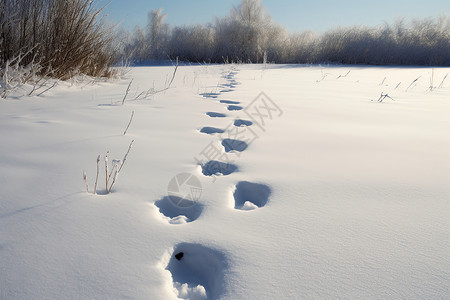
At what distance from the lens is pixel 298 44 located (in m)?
9.12

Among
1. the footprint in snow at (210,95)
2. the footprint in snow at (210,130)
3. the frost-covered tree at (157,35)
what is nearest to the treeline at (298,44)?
the frost-covered tree at (157,35)

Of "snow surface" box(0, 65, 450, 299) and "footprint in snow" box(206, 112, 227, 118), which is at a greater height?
"footprint in snow" box(206, 112, 227, 118)

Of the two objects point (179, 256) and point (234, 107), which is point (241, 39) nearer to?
point (234, 107)

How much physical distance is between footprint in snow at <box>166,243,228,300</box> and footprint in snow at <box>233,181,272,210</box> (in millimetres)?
203

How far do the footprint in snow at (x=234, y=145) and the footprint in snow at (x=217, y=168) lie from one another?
16 cm

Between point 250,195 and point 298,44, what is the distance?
925 centimetres

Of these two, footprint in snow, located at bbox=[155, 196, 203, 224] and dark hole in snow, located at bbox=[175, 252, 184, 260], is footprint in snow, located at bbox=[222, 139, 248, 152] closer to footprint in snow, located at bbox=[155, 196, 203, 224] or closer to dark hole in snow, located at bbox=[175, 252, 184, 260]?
footprint in snow, located at bbox=[155, 196, 203, 224]

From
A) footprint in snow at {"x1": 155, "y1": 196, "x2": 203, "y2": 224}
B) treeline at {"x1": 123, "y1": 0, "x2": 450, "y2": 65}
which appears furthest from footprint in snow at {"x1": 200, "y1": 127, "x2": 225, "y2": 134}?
treeline at {"x1": 123, "y1": 0, "x2": 450, "y2": 65}

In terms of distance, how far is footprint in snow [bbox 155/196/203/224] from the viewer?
2.15ft

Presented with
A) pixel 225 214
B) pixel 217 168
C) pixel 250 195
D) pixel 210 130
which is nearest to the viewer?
pixel 225 214

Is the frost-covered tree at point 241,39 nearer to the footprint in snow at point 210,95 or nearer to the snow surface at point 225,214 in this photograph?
the footprint in snow at point 210,95

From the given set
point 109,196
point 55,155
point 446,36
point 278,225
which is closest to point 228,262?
point 278,225

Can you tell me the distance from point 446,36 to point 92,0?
9140 mm

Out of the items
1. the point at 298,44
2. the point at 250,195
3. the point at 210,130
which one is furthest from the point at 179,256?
the point at 298,44
